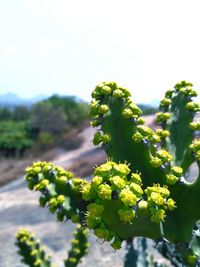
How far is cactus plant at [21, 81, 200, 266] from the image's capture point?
5.29 feet

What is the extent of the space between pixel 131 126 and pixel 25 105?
41672 mm

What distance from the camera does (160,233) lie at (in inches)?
71.2

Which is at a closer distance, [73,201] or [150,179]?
[150,179]

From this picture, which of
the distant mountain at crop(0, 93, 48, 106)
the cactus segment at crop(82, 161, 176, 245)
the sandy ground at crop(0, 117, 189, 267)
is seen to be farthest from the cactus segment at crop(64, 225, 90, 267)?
the distant mountain at crop(0, 93, 48, 106)

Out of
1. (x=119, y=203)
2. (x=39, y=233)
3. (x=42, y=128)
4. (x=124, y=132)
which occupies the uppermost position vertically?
(x=124, y=132)

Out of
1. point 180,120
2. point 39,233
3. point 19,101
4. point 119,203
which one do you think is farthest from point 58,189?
point 19,101

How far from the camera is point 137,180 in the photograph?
5.21ft

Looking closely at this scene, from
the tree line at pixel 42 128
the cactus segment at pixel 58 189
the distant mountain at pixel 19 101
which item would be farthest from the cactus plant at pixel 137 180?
the distant mountain at pixel 19 101

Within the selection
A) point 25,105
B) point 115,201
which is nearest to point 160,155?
point 115,201

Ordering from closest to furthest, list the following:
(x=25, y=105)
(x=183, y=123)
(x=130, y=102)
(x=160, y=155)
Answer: (x=160, y=155), (x=130, y=102), (x=183, y=123), (x=25, y=105)

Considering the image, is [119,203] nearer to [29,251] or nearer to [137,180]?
[137,180]

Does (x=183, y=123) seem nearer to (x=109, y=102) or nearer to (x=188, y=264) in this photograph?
(x=109, y=102)

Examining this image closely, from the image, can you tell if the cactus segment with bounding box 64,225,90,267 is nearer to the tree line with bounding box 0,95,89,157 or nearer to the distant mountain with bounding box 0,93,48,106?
the tree line with bounding box 0,95,89,157

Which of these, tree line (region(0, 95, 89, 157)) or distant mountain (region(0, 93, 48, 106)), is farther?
distant mountain (region(0, 93, 48, 106))
